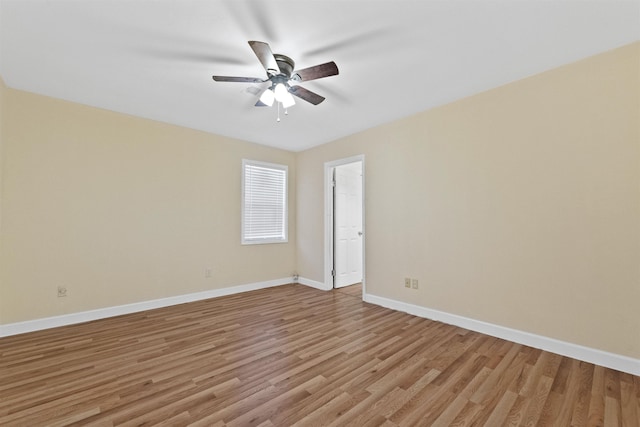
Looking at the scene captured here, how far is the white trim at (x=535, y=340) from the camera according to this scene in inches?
82.8

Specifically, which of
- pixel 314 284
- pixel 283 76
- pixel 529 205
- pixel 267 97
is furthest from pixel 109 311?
pixel 529 205

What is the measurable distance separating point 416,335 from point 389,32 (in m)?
2.76

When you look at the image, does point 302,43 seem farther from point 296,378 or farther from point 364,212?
point 296,378

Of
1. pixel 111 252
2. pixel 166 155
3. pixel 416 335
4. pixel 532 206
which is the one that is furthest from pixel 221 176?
pixel 532 206

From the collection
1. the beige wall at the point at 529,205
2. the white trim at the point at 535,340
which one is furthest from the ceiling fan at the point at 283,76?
the white trim at the point at 535,340

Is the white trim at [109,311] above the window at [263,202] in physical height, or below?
below

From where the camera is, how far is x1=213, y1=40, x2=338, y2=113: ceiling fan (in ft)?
6.27

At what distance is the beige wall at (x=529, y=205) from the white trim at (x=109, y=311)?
2414 mm

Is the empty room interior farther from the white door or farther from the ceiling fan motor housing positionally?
the white door

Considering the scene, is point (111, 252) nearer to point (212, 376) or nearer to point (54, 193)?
point (54, 193)

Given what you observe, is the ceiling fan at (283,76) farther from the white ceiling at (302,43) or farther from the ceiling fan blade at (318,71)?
the white ceiling at (302,43)

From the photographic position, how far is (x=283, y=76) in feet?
7.48

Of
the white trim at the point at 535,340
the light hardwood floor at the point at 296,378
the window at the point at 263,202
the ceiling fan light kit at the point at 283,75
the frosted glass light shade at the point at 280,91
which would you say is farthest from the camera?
the window at the point at 263,202

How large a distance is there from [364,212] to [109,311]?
3.53 meters
